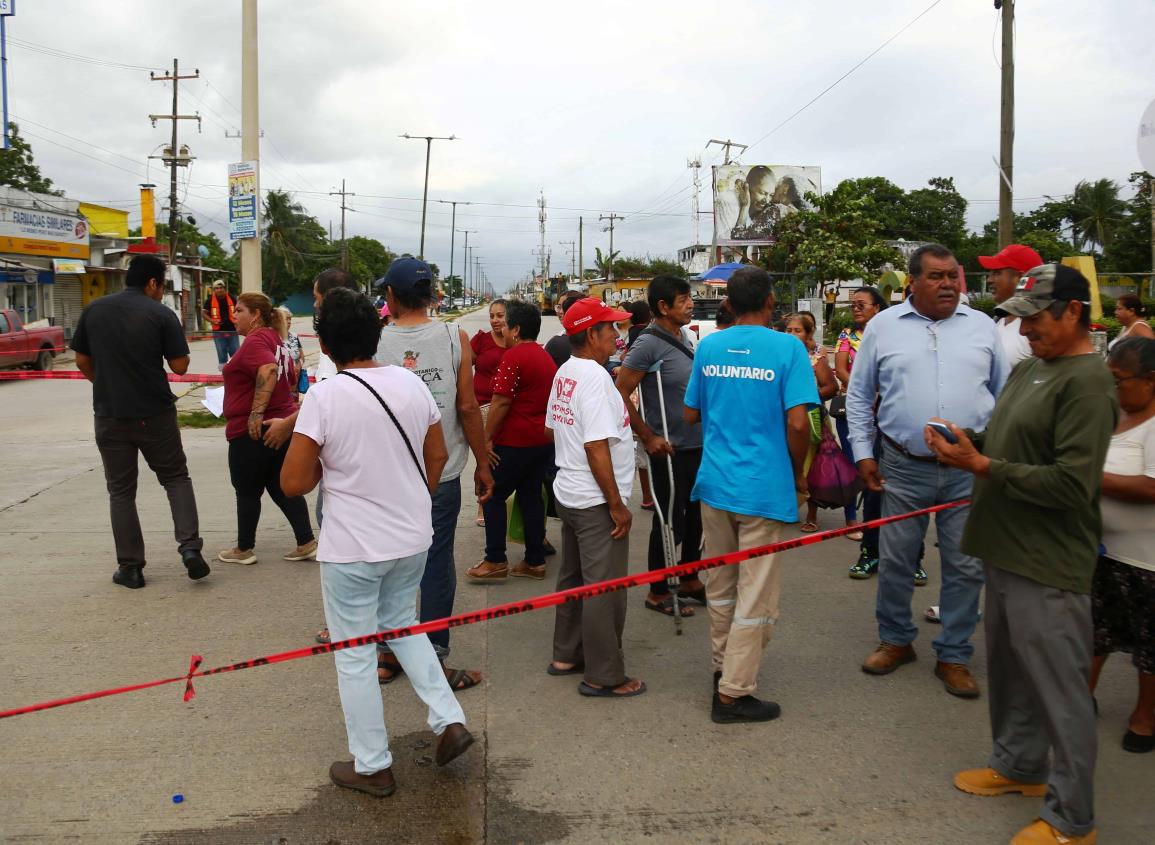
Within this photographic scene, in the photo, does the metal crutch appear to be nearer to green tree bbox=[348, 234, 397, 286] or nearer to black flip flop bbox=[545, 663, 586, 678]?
black flip flop bbox=[545, 663, 586, 678]

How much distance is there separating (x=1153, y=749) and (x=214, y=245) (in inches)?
3105

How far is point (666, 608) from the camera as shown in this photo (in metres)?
5.30

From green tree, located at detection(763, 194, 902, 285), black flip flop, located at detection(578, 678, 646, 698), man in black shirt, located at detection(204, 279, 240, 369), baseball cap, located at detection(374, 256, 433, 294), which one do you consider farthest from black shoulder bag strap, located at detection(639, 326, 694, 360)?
green tree, located at detection(763, 194, 902, 285)

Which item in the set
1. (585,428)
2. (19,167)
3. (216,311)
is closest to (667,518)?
(585,428)

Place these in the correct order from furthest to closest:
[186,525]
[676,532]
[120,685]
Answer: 1. [186,525]
2. [676,532]
3. [120,685]

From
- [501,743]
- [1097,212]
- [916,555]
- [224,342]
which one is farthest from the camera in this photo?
[1097,212]

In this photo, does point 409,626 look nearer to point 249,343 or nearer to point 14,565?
point 249,343

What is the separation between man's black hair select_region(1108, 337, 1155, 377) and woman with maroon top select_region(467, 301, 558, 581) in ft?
9.64

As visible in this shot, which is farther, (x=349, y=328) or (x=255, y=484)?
(x=255, y=484)

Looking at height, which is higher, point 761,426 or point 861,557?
point 761,426

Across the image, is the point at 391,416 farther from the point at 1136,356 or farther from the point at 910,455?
the point at 1136,356

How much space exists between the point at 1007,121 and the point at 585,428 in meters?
14.9

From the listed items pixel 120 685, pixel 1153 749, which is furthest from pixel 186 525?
pixel 1153 749

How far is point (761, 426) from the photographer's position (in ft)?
12.4
